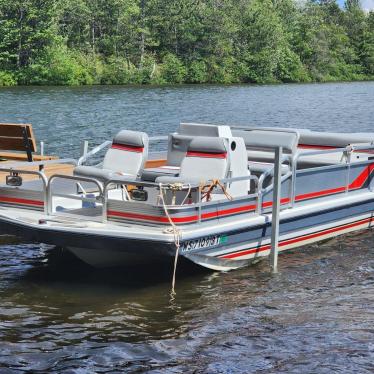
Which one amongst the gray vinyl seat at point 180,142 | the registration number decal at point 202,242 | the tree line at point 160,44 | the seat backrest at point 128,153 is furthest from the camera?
the tree line at point 160,44

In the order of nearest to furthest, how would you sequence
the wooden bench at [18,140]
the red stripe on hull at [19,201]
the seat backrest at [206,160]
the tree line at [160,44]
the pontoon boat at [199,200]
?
the pontoon boat at [199,200] < the red stripe on hull at [19,201] < the seat backrest at [206,160] < the wooden bench at [18,140] < the tree line at [160,44]

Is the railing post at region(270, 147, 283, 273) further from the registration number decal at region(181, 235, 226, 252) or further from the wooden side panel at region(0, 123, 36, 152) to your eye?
the wooden side panel at region(0, 123, 36, 152)

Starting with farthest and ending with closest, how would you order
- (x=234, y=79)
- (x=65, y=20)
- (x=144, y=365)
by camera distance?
1. (x=234, y=79)
2. (x=65, y=20)
3. (x=144, y=365)

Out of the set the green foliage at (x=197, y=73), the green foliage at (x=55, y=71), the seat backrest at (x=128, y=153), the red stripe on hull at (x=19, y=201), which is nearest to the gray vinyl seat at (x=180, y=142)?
the seat backrest at (x=128, y=153)

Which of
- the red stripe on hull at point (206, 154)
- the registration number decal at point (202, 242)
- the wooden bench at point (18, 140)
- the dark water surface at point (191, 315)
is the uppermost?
the red stripe on hull at point (206, 154)

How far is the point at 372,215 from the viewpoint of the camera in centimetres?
1252

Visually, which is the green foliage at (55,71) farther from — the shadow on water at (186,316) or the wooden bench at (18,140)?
the shadow on water at (186,316)

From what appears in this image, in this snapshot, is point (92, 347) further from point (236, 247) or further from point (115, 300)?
point (236, 247)

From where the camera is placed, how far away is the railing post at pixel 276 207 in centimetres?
986

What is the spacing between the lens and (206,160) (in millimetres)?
10031

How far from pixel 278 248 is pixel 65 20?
2384 inches

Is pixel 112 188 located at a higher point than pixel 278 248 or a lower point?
higher

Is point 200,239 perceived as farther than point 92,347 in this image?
Yes

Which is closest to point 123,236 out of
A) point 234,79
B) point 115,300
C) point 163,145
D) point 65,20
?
point 115,300
